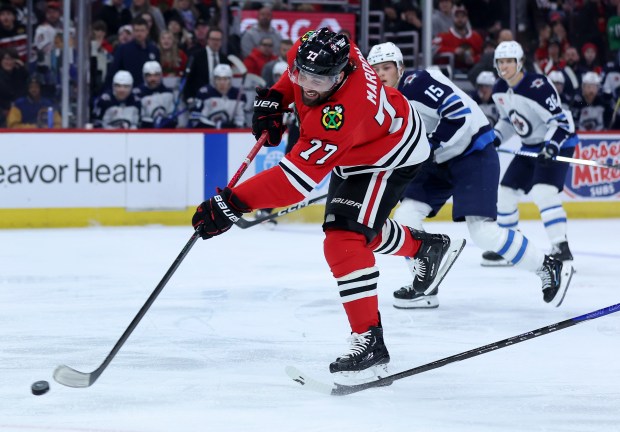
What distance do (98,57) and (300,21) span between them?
75.3 inches

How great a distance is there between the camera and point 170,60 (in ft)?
26.7

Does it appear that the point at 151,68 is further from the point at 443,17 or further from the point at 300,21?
the point at 443,17

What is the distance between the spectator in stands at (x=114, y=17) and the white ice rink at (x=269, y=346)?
274 cm

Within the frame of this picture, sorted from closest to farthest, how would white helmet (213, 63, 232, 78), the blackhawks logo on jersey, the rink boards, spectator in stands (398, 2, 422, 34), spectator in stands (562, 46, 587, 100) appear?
the blackhawks logo on jersey < the rink boards < white helmet (213, 63, 232, 78) < spectator in stands (562, 46, 587, 100) < spectator in stands (398, 2, 422, 34)

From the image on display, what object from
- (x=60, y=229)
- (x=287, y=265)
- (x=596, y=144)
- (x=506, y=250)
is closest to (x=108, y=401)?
(x=506, y=250)

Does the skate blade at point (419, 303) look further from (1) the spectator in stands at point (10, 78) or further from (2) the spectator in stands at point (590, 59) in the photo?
(2) the spectator in stands at point (590, 59)

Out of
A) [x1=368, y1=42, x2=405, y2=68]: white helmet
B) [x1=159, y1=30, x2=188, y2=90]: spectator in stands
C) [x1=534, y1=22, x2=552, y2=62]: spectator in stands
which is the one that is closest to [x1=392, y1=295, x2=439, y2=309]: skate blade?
[x1=368, y1=42, x2=405, y2=68]: white helmet

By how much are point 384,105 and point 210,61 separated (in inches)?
207

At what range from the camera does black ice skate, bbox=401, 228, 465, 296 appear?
12.1 ft

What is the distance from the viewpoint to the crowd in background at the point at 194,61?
7.65 m

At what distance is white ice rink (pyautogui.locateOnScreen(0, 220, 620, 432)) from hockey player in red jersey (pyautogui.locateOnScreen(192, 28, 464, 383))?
272mm

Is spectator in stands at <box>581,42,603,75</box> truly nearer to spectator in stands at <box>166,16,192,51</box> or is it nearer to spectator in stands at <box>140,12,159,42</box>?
spectator in stands at <box>166,16,192,51</box>

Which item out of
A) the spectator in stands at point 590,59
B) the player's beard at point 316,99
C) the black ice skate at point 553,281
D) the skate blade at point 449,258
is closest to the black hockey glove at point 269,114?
the player's beard at point 316,99

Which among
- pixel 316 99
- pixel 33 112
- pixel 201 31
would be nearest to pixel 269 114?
pixel 316 99
